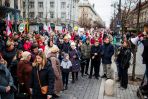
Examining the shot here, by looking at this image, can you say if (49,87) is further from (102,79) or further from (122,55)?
(102,79)

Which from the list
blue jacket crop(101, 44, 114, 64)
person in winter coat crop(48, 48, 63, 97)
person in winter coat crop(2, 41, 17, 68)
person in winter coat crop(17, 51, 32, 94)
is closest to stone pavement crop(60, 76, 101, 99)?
person in winter coat crop(48, 48, 63, 97)

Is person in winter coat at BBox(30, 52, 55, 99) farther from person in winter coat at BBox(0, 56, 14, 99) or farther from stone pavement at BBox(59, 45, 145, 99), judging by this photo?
stone pavement at BBox(59, 45, 145, 99)

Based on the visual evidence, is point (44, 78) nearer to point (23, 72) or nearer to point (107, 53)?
point (23, 72)

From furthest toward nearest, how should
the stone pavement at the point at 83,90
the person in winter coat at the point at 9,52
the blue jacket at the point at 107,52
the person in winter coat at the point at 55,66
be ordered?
the blue jacket at the point at 107,52, the stone pavement at the point at 83,90, the person in winter coat at the point at 55,66, the person in winter coat at the point at 9,52

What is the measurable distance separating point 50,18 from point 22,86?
94.8 m

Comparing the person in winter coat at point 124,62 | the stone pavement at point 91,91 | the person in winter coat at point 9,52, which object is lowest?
the stone pavement at point 91,91

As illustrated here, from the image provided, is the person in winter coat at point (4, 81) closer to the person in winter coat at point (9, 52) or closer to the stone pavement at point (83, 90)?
the person in winter coat at point (9, 52)

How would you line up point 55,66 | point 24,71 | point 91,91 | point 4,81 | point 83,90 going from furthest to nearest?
1. point 83,90
2. point 91,91
3. point 55,66
4. point 24,71
5. point 4,81

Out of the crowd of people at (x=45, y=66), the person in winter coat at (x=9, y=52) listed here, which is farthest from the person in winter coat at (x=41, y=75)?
the person in winter coat at (x=9, y=52)

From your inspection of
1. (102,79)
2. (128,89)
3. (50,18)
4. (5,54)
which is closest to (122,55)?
(128,89)

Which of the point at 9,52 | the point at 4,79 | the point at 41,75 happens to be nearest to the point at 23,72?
the point at 4,79

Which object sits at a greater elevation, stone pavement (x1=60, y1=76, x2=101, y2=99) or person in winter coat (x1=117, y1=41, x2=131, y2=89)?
person in winter coat (x1=117, y1=41, x2=131, y2=89)

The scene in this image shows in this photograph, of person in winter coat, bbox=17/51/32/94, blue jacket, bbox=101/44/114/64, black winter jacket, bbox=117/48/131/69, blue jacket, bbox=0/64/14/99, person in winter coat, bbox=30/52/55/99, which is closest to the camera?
person in winter coat, bbox=30/52/55/99

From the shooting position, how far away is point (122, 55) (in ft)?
45.1
